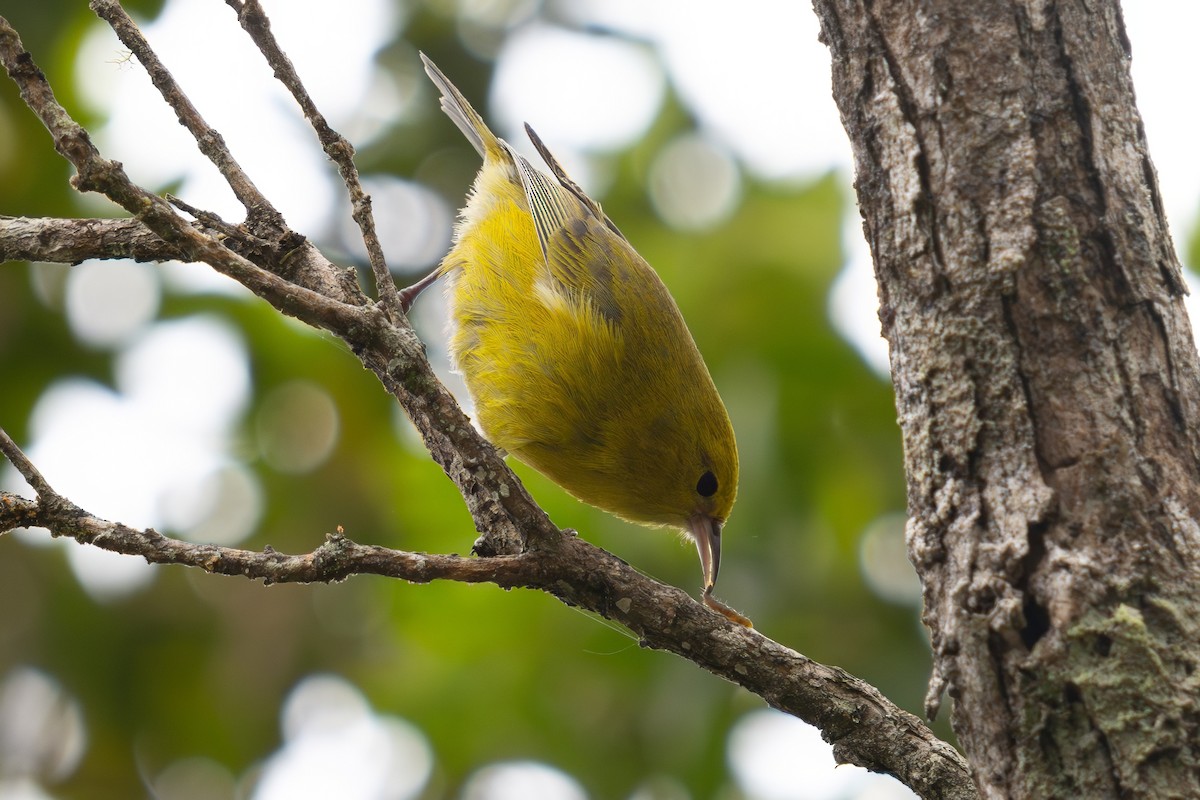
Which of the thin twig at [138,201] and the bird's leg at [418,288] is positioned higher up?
the bird's leg at [418,288]

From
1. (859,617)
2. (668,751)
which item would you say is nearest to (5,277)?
(668,751)

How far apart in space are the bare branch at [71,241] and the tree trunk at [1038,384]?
1.72 meters

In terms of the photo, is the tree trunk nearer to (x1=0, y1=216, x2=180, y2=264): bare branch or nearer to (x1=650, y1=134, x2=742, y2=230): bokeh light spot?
(x1=0, y1=216, x2=180, y2=264): bare branch

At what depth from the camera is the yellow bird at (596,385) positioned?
176 inches

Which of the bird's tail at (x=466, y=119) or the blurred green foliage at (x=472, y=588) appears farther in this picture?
the bird's tail at (x=466, y=119)

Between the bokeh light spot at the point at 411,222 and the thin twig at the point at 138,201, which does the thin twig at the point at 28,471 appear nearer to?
the thin twig at the point at 138,201

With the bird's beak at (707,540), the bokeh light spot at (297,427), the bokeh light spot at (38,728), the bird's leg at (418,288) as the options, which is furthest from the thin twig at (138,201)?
the bokeh light spot at (38,728)

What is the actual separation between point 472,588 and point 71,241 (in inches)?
136

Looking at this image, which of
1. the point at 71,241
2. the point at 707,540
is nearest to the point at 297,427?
the point at 707,540

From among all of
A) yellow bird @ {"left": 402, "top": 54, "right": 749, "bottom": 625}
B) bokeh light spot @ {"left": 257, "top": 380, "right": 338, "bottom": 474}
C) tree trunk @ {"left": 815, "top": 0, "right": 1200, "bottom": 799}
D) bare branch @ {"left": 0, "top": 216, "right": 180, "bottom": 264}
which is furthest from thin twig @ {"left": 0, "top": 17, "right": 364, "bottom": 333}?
bokeh light spot @ {"left": 257, "top": 380, "right": 338, "bottom": 474}

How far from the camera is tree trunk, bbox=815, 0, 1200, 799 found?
5.66ft

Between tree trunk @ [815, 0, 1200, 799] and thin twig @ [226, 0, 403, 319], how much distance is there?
3.13 feet

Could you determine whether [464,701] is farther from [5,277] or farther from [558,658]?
[5,277]

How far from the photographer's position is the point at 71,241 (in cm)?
271
